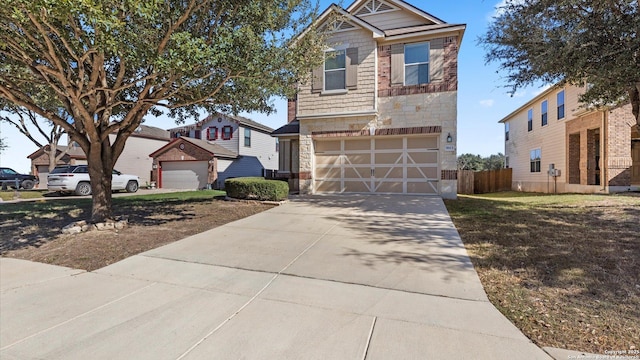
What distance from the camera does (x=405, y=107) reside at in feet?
38.3

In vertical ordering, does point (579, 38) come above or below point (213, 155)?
above

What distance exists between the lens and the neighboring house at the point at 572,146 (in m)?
13.3

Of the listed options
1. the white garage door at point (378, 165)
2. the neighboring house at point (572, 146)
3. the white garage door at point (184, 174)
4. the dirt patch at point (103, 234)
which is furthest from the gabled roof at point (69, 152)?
the neighboring house at point (572, 146)

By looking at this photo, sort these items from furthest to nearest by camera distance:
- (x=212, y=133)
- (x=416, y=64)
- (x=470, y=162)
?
(x=470, y=162), (x=212, y=133), (x=416, y=64)

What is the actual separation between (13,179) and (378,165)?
25440 mm

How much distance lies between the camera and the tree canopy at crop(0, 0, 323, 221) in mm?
4637

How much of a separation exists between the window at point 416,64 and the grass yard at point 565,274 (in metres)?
6.19

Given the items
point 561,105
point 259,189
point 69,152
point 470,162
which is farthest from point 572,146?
point 470,162

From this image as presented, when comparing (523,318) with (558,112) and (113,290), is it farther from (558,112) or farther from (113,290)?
(558,112)

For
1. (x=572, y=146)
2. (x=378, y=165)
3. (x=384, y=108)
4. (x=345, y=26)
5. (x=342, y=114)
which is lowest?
(x=378, y=165)

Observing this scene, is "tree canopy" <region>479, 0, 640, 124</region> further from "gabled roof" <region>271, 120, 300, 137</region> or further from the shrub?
"gabled roof" <region>271, 120, 300, 137</region>

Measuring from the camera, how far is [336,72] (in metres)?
12.4

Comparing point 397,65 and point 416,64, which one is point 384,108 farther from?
point 416,64

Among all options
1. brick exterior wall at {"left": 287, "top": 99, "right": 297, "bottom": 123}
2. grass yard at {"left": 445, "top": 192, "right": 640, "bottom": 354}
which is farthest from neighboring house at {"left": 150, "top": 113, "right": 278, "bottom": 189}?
grass yard at {"left": 445, "top": 192, "right": 640, "bottom": 354}
